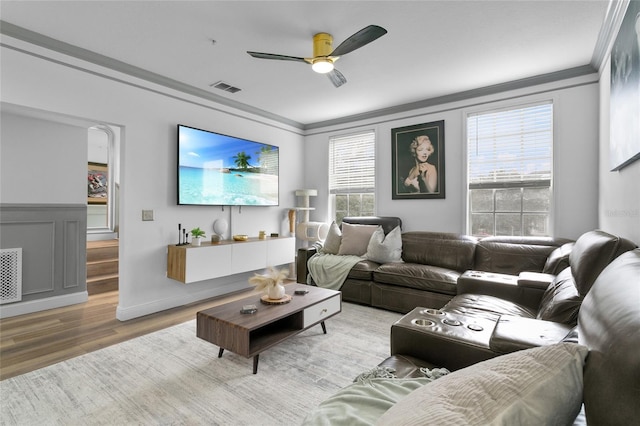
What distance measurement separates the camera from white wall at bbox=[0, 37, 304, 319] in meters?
2.68

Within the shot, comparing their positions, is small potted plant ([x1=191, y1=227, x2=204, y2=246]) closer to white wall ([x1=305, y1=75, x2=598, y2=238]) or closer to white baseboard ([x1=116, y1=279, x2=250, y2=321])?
white baseboard ([x1=116, y1=279, x2=250, y2=321])

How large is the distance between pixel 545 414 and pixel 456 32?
290 cm

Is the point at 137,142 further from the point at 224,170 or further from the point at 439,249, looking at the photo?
the point at 439,249

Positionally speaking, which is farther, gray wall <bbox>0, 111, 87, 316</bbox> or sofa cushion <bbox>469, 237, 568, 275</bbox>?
gray wall <bbox>0, 111, 87, 316</bbox>

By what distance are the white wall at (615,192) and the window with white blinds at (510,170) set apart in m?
0.53

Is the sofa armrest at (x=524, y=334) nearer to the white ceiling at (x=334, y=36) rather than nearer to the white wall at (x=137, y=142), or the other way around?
the white ceiling at (x=334, y=36)

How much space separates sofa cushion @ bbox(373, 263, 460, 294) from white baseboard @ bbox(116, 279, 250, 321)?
6.78 feet

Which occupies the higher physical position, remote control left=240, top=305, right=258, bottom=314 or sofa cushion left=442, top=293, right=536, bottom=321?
sofa cushion left=442, top=293, right=536, bottom=321

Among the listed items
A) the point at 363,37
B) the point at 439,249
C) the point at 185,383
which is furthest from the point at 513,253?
the point at 185,383

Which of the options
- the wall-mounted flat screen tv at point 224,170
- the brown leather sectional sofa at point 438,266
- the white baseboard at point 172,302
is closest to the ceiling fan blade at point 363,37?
the wall-mounted flat screen tv at point 224,170

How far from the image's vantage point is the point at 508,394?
0.56 metres

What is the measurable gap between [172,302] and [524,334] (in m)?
3.55

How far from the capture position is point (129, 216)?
3260 mm

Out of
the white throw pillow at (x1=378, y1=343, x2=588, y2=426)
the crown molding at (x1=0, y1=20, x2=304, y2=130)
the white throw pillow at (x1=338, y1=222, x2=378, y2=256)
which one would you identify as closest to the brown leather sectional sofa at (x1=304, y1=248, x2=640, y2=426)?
the white throw pillow at (x1=378, y1=343, x2=588, y2=426)
